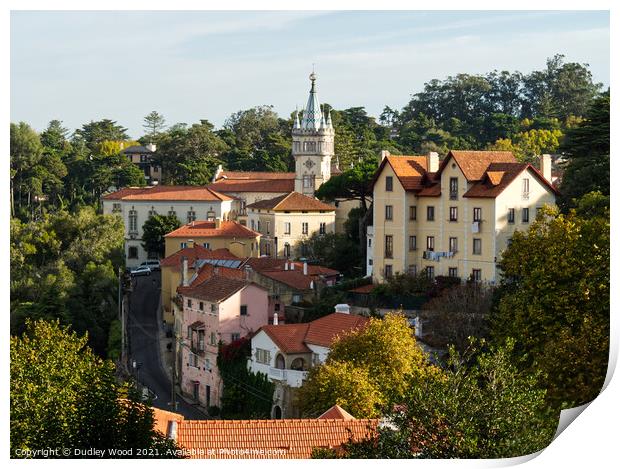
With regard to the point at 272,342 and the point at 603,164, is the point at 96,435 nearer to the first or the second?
the point at 272,342

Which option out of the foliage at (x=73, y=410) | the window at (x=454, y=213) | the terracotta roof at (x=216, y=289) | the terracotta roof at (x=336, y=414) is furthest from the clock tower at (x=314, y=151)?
the foliage at (x=73, y=410)

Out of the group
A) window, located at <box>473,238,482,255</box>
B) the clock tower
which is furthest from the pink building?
the clock tower

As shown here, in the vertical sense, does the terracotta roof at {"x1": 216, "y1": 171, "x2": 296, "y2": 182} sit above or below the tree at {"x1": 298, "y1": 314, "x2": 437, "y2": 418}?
above

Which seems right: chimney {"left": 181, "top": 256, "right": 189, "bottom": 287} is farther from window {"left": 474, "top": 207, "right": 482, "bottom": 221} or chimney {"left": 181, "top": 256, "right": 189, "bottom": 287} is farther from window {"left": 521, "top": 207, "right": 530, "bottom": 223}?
window {"left": 521, "top": 207, "right": 530, "bottom": 223}

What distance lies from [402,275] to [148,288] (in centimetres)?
1230

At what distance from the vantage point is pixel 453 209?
28.3m

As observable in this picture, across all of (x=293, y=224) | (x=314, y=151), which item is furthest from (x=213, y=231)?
(x=314, y=151)

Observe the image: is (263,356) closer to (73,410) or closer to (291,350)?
(291,350)

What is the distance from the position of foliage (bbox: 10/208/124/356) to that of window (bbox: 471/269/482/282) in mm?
8572

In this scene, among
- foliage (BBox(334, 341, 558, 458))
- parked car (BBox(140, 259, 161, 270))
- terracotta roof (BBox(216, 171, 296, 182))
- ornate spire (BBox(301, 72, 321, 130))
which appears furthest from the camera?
terracotta roof (BBox(216, 171, 296, 182))

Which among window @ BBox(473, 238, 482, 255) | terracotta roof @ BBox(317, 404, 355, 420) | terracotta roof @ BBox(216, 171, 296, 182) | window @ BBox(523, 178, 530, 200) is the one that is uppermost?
terracotta roof @ BBox(216, 171, 296, 182)

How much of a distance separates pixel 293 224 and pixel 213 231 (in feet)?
7.61

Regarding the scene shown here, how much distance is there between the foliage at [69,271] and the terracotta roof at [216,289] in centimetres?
298

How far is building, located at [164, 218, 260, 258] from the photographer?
40.3 m
